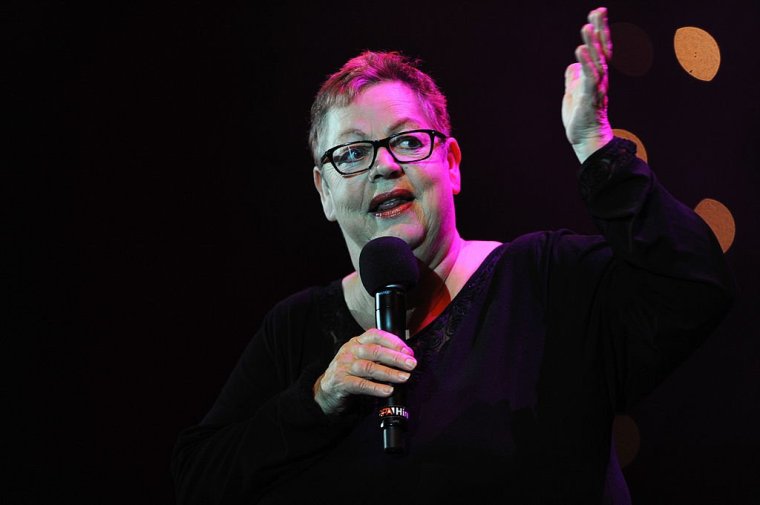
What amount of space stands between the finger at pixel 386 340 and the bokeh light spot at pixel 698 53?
161cm

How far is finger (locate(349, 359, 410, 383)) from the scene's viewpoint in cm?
138

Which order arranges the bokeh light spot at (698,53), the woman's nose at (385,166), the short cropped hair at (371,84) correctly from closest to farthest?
the woman's nose at (385,166), the short cropped hair at (371,84), the bokeh light spot at (698,53)

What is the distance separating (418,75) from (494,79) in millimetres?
753

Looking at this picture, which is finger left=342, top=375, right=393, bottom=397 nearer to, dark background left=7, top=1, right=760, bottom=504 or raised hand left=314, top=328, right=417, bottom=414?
raised hand left=314, top=328, right=417, bottom=414

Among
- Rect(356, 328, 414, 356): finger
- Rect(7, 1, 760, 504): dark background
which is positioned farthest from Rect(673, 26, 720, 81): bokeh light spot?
Rect(356, 328, 414, 356): finger

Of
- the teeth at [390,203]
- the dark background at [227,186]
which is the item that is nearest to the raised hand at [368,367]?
the teeth at [390,203]

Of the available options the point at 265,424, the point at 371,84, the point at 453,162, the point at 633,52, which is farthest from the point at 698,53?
the point at 265,424

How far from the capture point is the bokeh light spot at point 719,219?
2.38 meters

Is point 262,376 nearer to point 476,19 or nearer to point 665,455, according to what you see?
point 665,455

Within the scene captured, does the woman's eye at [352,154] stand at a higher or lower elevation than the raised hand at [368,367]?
higher

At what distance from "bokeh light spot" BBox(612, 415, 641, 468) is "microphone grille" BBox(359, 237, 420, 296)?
1.13 meters

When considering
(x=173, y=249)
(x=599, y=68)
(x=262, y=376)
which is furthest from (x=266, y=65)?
(x=599, y=68)

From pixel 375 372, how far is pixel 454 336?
0.32 metres

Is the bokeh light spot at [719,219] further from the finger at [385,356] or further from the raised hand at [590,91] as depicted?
the finger at [385,356]
